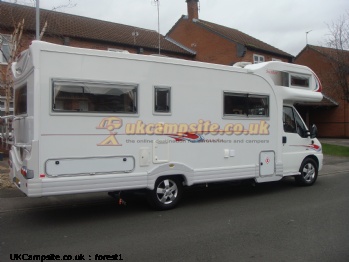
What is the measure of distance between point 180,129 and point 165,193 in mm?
1276

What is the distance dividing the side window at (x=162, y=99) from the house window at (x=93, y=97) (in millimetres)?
424

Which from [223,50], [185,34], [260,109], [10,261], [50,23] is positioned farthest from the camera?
[185,34]

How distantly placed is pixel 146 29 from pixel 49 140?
24.0m

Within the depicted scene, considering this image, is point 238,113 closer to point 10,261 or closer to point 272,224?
point 272,224

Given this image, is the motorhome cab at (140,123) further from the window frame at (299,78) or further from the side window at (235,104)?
the window frame at (299,78)

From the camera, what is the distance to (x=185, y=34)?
102ft

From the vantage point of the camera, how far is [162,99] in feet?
23.2

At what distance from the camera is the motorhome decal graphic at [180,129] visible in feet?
21.5

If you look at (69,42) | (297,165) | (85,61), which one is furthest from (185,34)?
(85,61)

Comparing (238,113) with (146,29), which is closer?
(238,113)

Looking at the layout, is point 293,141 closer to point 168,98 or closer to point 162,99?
point 168,98

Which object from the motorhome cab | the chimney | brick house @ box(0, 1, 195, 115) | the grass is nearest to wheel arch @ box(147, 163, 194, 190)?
the motorhome cab

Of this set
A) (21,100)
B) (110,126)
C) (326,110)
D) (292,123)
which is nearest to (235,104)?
(292,123)

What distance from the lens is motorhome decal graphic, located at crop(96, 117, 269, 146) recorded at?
655 centimetres
